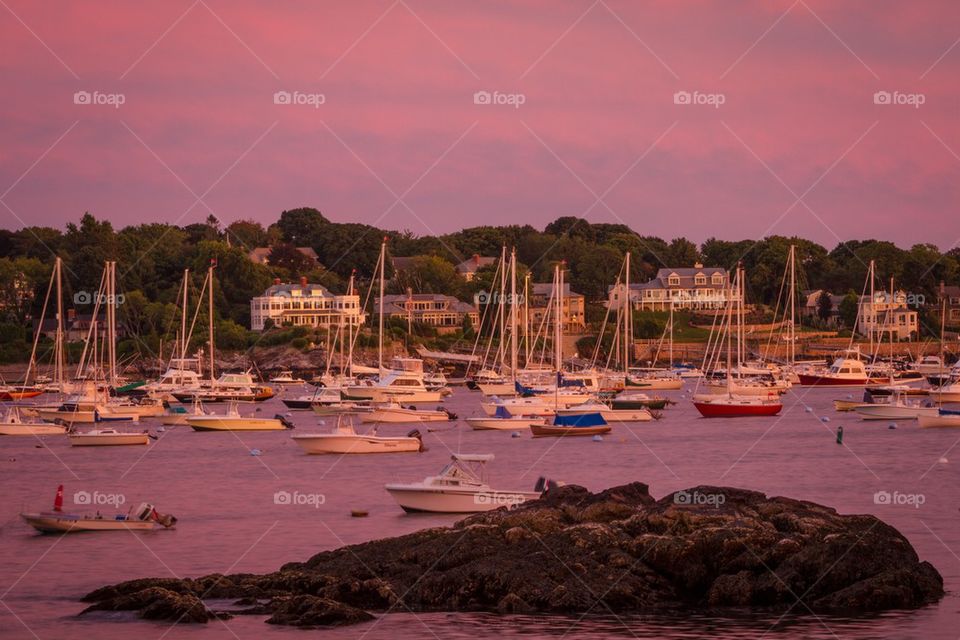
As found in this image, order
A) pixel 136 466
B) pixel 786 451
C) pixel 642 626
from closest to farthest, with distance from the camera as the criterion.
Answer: pixel 642 626 < pixel 136 466 < pixel 786 451

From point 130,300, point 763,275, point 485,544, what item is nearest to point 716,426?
point 485,544

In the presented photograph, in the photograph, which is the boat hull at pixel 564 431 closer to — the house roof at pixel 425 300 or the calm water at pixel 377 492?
the calm water at pixel 377 492

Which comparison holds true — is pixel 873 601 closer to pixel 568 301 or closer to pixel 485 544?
pixel 485 544

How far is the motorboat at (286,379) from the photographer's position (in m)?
139

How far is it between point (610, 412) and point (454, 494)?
41.1 meters

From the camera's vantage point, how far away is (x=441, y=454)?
62500mm

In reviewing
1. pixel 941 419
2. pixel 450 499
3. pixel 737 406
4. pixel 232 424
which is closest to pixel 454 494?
pixel 450 499

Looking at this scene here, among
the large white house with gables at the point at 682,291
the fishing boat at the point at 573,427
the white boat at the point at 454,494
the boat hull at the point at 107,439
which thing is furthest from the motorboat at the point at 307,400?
the large white house with gables at the point at 682,291

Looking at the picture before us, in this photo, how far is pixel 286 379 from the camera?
140 m

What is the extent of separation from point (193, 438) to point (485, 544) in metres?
46.5

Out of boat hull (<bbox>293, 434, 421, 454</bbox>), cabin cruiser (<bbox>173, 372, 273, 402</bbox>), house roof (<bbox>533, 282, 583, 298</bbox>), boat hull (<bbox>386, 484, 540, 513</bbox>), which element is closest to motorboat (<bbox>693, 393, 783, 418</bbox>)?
boat hull (<bbox>293, 434, 421, 454</bbox>)

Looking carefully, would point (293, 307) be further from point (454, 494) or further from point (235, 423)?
point (454, 494)

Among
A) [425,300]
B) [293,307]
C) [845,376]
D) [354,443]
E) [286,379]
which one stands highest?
[425,300]

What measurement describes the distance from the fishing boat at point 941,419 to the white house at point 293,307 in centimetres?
9793
